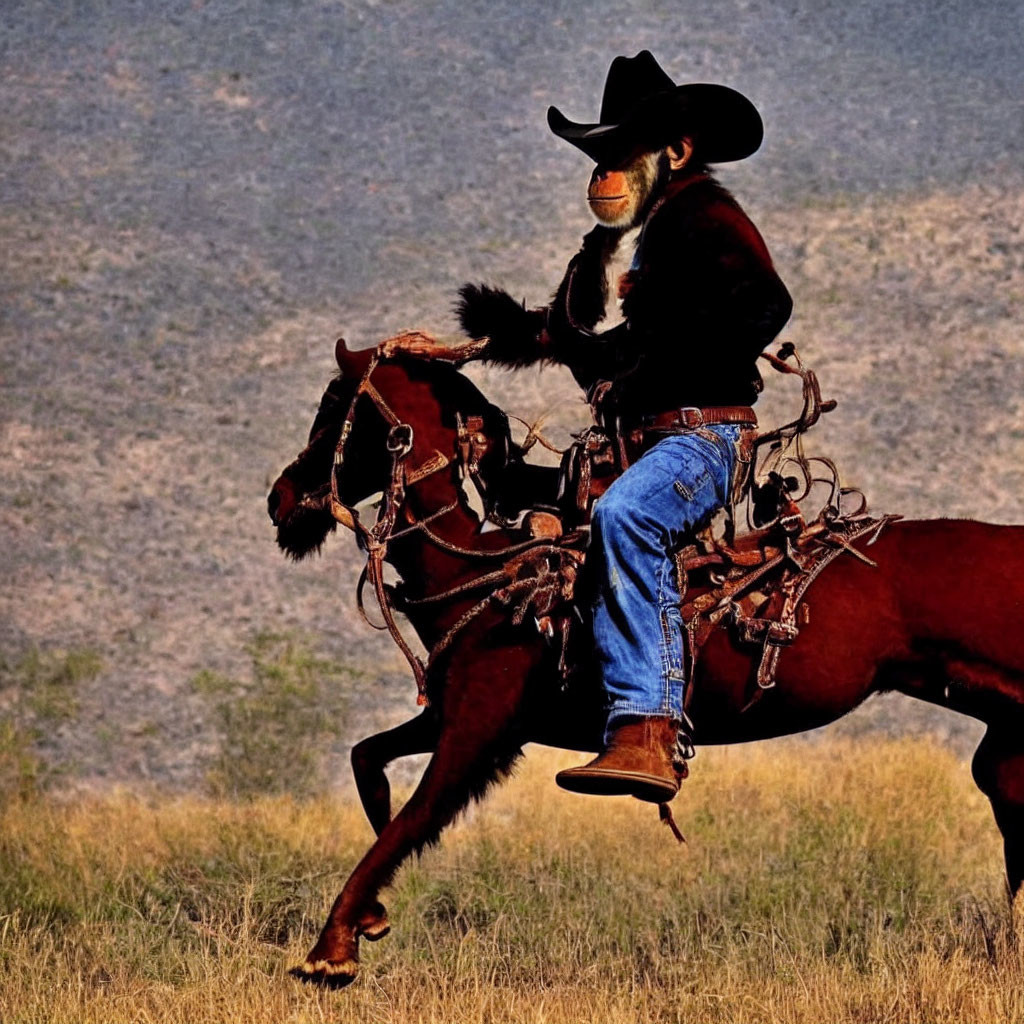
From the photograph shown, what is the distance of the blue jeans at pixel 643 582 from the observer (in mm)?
6703

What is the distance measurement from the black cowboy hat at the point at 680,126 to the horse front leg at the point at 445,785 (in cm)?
215

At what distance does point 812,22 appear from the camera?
34531 mm

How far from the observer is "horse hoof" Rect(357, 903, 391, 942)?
675 centimetres

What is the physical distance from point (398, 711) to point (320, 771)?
109 inches

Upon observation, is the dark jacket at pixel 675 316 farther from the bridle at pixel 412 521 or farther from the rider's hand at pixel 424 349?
the bridle at pixel 412 521

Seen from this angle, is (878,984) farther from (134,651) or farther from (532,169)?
(532,169)

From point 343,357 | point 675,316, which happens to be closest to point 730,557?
point 675,316

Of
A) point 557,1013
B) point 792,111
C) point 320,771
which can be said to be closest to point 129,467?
point 320,771

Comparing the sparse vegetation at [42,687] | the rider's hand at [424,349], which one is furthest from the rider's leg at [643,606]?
the sparse vegetation at [42,687]

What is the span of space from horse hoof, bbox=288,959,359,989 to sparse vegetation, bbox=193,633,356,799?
7.11 metres

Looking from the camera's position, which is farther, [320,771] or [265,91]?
[265,91]

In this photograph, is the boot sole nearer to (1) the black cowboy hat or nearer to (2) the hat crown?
(1) the black cowboy hat

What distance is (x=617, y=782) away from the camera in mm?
6488

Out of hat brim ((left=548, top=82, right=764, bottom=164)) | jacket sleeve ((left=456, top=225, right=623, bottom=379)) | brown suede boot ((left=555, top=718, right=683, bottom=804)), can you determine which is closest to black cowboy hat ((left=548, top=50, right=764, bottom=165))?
hat brim ((left=548, top=82, right=764, bottom=164))
